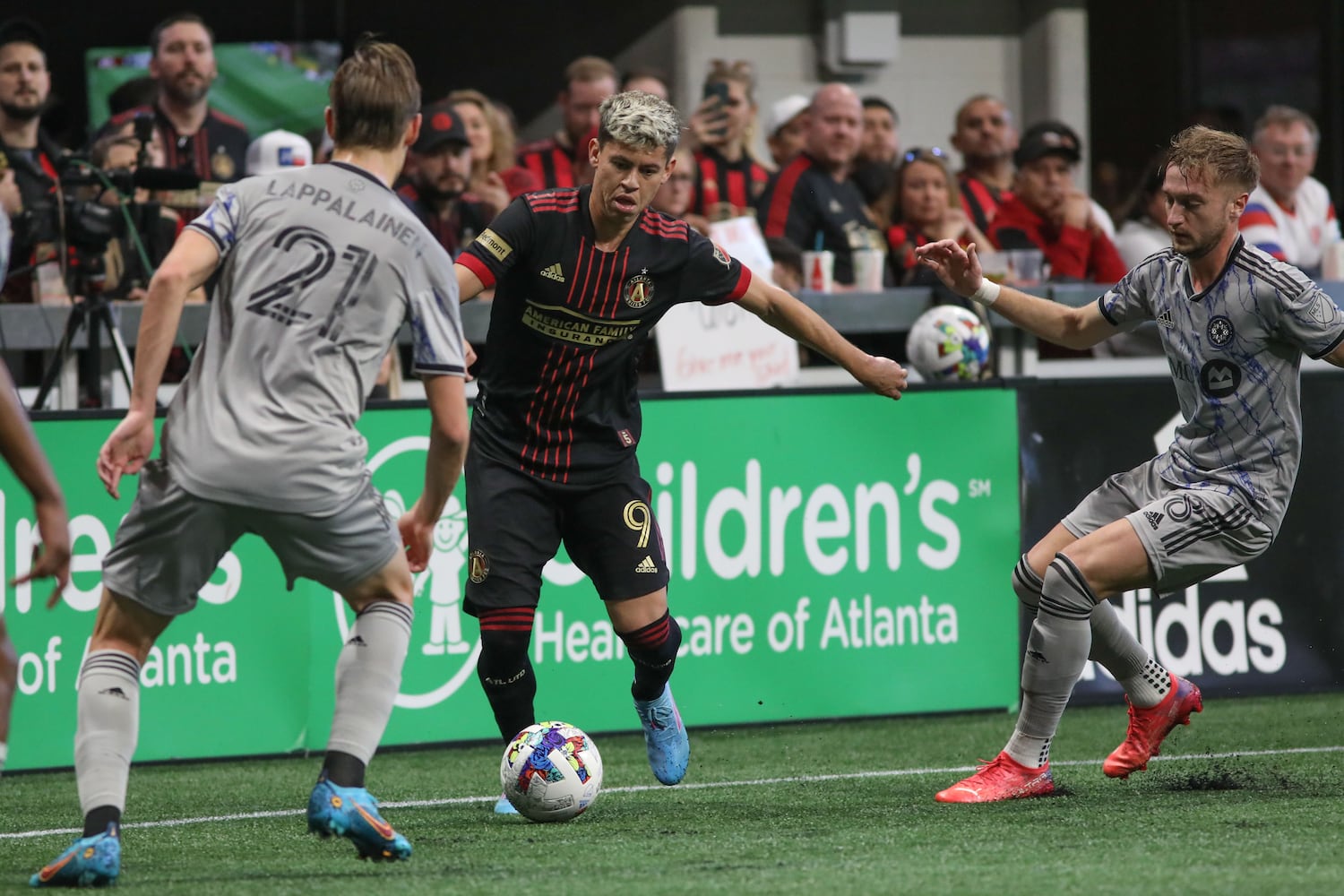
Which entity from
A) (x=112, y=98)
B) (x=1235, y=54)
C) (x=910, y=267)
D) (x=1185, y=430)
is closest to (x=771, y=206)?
(x=910, y=267)

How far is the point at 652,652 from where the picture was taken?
6.07 m

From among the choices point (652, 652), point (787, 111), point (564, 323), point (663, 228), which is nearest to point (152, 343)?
point (564, 323)

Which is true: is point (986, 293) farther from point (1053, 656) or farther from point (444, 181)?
point (444, 181)

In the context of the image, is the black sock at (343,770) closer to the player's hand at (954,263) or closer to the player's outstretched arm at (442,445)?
the player's outstretched arm at (442,445)

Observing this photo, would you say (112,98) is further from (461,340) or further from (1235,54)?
(1235,54)

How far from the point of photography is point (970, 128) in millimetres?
11414

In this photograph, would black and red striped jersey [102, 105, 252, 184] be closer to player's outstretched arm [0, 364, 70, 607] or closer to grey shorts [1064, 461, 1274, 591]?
grey shorts [1064, 461, 1274, 591]

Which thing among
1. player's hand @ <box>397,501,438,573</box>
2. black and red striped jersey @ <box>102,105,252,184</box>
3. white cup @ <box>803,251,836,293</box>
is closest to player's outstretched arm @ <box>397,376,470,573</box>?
player's hand @ <box>397,501,438,573</box>

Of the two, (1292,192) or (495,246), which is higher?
(1292,192)

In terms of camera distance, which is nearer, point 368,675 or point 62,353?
point 368,675

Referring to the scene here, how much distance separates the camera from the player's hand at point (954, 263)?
606cm

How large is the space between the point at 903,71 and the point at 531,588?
977 centimetres

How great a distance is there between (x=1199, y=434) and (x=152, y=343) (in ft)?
10.7

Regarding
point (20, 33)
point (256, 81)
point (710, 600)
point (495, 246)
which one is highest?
point (256, 81)
